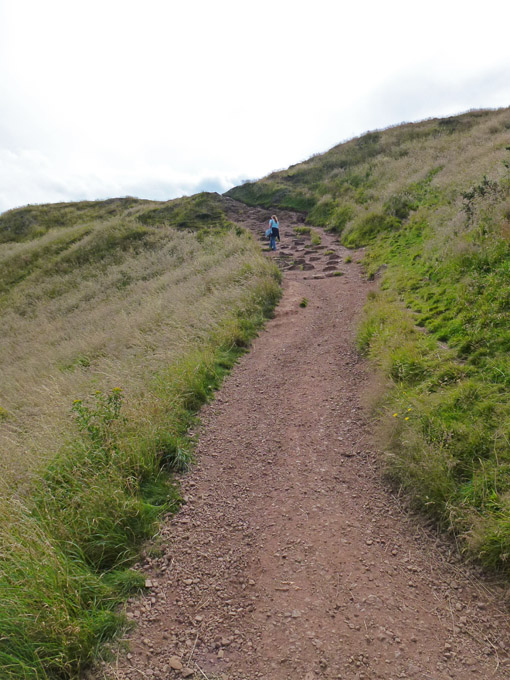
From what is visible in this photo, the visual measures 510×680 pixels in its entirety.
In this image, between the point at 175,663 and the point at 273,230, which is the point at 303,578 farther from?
the point at 273,230

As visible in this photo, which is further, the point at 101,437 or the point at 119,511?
the point at 101,437

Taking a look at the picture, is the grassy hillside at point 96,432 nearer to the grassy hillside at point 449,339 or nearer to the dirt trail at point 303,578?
the dirt trail at point 303,578

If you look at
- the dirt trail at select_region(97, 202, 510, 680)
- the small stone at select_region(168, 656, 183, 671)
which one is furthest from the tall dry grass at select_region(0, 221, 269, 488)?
the small stone at select_region(168, 656, 183, 671)

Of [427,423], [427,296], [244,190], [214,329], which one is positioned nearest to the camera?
[427,423]

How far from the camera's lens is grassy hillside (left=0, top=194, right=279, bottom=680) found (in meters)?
2.99

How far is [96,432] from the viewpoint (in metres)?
4.93

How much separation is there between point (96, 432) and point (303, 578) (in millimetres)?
3163

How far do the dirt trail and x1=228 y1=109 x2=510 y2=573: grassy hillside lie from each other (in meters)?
0.49

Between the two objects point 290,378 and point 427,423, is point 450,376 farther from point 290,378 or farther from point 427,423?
point 290,378

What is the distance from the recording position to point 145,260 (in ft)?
76.3

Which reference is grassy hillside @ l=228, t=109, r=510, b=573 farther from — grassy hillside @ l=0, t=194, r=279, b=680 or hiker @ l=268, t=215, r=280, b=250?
hiker @ l=268, t=215, r=280, b=250

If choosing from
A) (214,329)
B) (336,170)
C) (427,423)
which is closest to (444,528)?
(427,423)

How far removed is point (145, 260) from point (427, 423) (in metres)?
21.6

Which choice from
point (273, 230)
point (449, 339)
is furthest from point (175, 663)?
point (273, 230)
